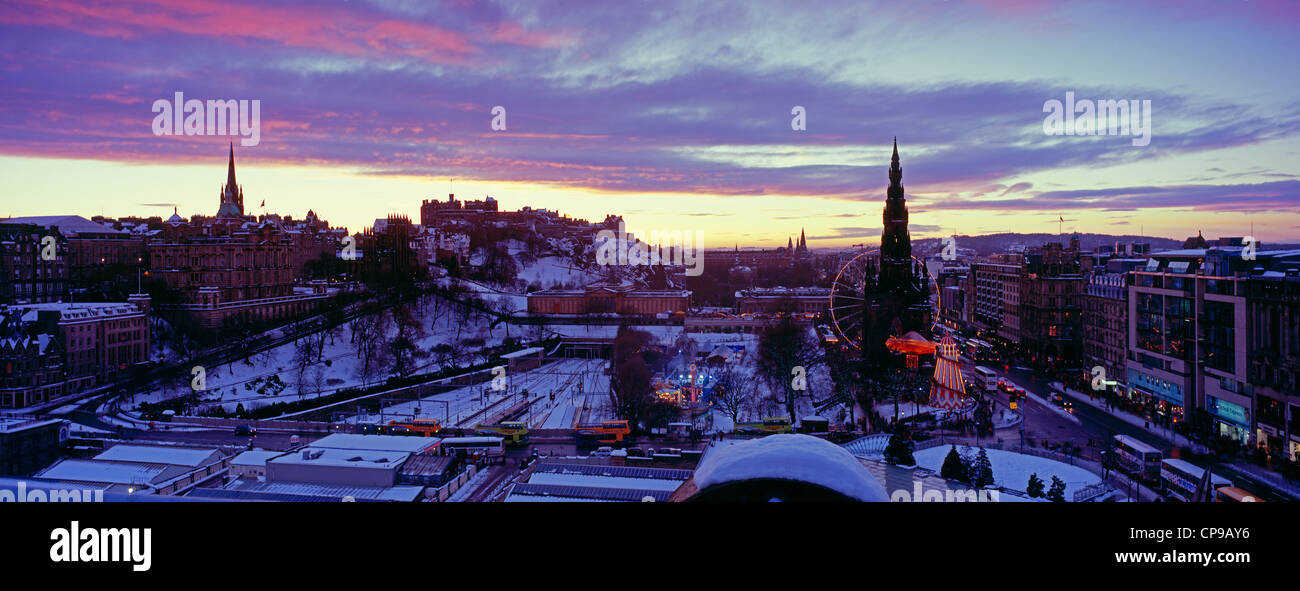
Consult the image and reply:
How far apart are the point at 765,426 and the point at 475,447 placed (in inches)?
116

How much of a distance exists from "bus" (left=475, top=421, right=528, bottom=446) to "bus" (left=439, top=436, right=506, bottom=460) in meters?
0.25

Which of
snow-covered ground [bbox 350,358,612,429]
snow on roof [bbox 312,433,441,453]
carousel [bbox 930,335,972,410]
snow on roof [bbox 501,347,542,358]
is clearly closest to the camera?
snow on roof [bbox 312,433,441,453]

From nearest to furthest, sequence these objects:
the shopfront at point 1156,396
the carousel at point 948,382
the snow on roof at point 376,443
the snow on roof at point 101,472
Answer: the snow on roof at point 101,472 → the snow on roof at point 376,443 → the shopfront at point 1156,396 → the carousel at point 948,382

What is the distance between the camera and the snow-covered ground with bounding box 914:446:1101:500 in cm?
564

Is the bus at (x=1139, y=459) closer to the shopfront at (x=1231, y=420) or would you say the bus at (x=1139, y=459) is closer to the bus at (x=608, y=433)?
the shopfront at (x=1231, y=420)

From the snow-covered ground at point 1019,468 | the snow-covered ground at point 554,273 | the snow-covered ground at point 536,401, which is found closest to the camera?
the snow-covered ground at point 1019,468

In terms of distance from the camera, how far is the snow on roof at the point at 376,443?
6027mm

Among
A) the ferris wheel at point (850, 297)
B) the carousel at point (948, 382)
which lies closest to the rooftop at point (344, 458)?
the carousel at point (948, 382)

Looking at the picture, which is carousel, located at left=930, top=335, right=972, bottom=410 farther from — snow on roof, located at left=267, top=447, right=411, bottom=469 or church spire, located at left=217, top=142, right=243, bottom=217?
church spire, located at left=217, top=142, right=243, bottom=217

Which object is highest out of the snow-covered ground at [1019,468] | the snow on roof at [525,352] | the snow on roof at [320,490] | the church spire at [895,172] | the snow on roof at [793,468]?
the church spire at [895,172]

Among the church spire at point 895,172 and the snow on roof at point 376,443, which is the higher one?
the church spire at point 895,172

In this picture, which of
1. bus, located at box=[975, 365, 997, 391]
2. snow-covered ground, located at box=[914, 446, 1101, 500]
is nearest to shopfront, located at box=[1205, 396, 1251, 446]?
snow-covered ground, located at box=[914, 446, 1101, 500]

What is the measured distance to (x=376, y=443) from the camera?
245 inches

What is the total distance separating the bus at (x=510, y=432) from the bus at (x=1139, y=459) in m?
5.51
